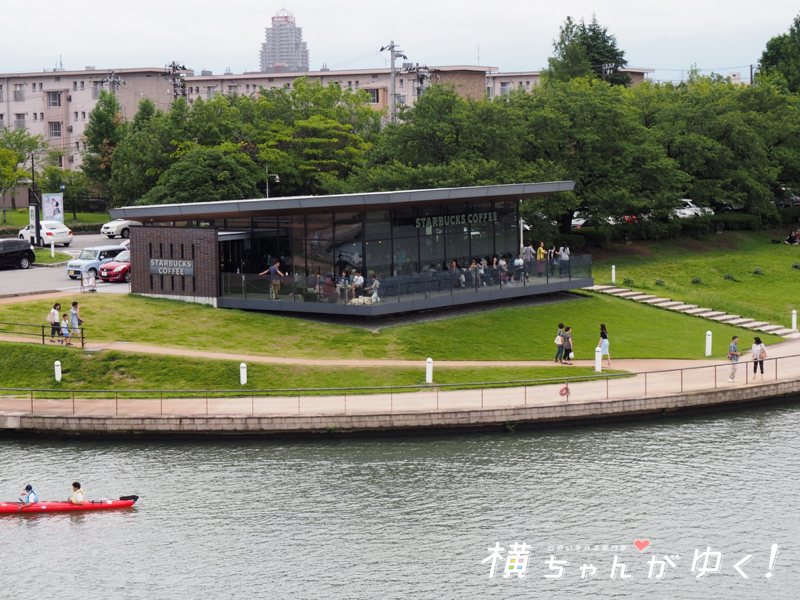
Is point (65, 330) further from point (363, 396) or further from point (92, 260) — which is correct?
point (92, 260)

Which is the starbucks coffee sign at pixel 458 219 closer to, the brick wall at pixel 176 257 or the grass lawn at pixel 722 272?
the brick wall at pixel 176 257

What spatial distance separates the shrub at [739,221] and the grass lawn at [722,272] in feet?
2.69

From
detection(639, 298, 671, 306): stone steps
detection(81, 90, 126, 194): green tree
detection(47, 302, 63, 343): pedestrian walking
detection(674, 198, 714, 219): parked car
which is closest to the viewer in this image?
detection(47, 302, 63, 343): pedestrian walking

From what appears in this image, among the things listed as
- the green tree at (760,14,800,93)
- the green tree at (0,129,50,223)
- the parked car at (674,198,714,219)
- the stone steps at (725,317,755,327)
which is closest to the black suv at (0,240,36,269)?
the green tree at (0,129,50,223)

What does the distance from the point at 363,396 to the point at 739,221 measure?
165 feet

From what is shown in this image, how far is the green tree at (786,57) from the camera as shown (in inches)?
4318

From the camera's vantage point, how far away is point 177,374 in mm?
35562

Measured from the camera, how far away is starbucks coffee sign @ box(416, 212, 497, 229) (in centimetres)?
4406

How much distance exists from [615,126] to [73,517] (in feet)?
153

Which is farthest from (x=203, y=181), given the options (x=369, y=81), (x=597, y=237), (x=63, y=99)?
(x=369, y=81)

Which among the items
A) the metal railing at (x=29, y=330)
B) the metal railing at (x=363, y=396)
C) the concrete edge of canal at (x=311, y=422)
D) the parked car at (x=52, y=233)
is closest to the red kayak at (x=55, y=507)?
the concrete edge of canal at (x=311, y=422)

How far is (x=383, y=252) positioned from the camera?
4247 cm

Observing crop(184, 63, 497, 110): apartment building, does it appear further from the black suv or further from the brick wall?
the brick wall

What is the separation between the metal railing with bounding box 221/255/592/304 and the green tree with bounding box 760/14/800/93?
7159cm
